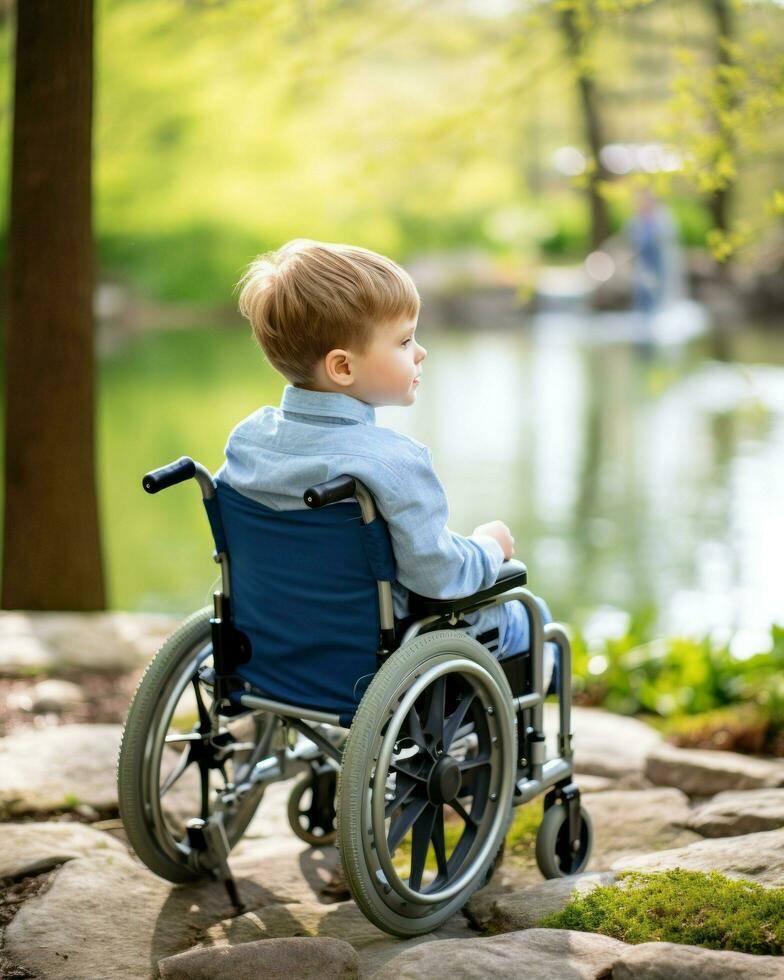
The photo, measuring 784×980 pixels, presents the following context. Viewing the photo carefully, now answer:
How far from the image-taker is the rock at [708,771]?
2.75m

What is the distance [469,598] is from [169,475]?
491 millimetres

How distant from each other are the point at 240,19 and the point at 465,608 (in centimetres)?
294

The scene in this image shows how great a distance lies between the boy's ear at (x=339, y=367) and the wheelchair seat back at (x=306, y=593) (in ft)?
0.65

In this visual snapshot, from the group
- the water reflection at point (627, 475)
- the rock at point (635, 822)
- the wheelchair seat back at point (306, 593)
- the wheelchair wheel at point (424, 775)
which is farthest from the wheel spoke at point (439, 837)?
the water reflection at point (627, 475)

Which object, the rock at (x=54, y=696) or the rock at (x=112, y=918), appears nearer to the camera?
the rock at (x=112, y=918)

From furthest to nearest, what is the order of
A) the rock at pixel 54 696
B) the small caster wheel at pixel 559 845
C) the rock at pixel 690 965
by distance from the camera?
the rock at pixel 54 696
the small caster wheel at pixel 559 845
the rock at pixel 690 965

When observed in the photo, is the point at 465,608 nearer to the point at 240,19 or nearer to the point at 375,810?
the point at 375,810

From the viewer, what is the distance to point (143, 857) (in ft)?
6.91

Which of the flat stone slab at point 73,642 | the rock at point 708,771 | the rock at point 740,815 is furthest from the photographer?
the flat stone slab at point 73,642

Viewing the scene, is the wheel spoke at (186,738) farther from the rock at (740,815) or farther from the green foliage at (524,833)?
the rock at (740,815)

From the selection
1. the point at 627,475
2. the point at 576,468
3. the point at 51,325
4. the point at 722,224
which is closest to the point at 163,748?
the point at 51,325

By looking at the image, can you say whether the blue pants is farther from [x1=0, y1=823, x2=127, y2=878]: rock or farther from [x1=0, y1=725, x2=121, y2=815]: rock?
[x1=0, y1=725, x2=121, y2=815]: rock

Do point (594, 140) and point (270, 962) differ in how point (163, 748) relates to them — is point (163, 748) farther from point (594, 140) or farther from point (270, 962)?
point (594, 140)

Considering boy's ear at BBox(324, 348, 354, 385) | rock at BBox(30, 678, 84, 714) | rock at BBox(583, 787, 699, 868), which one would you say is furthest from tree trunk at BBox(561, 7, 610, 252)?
boy's ear at BBox(324, 348, 354, 385)
